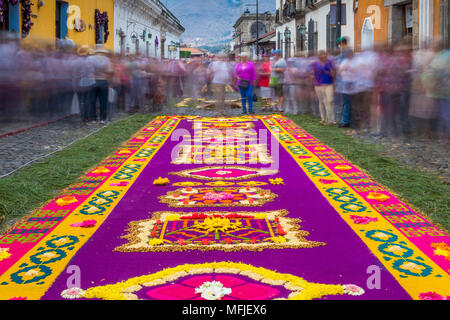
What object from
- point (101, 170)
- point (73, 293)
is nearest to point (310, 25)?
point (101, 170)

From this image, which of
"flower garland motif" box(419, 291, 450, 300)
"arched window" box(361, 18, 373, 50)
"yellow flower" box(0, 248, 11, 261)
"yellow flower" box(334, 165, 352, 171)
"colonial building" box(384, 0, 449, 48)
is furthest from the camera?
"arched window" box(361, 18, 373, 50)

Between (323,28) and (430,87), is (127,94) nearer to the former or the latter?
(430,87)

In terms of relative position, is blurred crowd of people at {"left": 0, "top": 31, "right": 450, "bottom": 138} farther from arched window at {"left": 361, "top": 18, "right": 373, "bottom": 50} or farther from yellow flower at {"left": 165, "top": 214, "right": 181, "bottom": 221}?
yellow flower at {"left": 165, "top": 214, "right": 181, "bottom": 221}

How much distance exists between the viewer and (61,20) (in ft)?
56.5

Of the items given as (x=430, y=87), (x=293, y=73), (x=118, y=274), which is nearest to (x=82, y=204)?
(x=118, y=274)

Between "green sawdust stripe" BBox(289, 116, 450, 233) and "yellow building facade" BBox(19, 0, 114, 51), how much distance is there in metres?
7.68

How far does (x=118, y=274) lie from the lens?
3.50 metres

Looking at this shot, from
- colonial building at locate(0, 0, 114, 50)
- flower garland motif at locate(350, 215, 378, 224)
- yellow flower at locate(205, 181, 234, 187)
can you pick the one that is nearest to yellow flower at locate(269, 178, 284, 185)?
yellow flower at locate(205, 181, 234, 187)

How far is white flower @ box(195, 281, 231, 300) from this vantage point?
309cm

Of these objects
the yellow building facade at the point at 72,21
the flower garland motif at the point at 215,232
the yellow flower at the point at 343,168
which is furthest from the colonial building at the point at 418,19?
the yellow building facade at the point at 72,21

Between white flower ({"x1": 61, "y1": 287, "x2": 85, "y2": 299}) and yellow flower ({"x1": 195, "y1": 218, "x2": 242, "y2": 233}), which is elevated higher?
yellow flower ({"x1": 195, "y1": 218, "x2": 242, "y2": 233})

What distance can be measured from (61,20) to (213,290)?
15.8 meters
